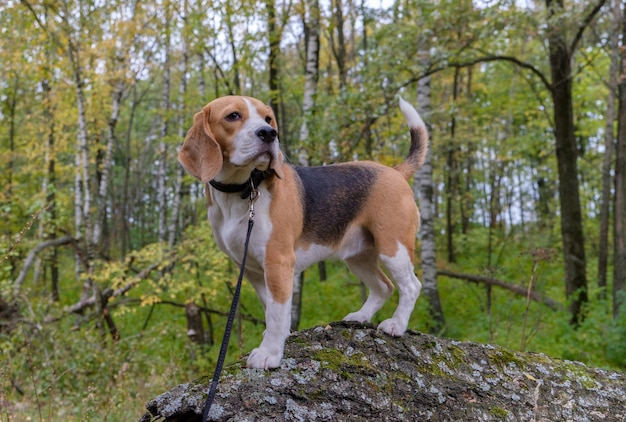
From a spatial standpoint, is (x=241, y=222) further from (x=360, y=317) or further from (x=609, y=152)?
(x=609, y=152)

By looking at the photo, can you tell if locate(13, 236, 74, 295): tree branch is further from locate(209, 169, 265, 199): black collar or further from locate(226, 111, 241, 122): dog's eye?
locate(226, 111, 241, 122): dog's eye

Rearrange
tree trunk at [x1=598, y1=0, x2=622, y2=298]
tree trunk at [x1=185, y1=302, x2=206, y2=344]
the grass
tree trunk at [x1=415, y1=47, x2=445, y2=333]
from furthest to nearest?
tree trunk at [x1=185, y1=302, x2=206, y2=344] < tree trunk at [x1=415, y1=47, x2=445, y2=333] < tree trunk at [x1=598, y1=0, x2=622, y2=298] < the grass

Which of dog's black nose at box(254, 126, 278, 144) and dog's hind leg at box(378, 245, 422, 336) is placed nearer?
dog's black nose at box(254, 126, 278, 144)

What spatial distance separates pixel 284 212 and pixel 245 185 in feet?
1.04

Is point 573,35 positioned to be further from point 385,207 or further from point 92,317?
point 92,317

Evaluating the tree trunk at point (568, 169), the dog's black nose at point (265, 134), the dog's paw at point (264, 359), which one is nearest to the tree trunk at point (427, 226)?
the tree trunk at point (568, 169)

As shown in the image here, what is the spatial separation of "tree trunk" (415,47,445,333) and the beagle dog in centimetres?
759

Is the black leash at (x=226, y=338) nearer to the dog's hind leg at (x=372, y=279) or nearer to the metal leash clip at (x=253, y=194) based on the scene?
the metal leash clip at (x=253, y=194)

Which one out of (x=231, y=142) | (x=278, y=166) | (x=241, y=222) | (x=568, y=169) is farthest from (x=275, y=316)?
(x=568, y=169)

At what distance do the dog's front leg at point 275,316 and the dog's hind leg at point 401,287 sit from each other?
2.80 ft

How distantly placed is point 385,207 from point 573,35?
970 cm

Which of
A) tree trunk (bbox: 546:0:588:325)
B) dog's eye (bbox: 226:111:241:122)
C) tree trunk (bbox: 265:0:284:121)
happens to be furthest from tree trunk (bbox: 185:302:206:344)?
dog's eye (bbox: 226:111:241:122)

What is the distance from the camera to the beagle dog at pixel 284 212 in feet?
9.48

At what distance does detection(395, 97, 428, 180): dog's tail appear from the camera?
4102mm
